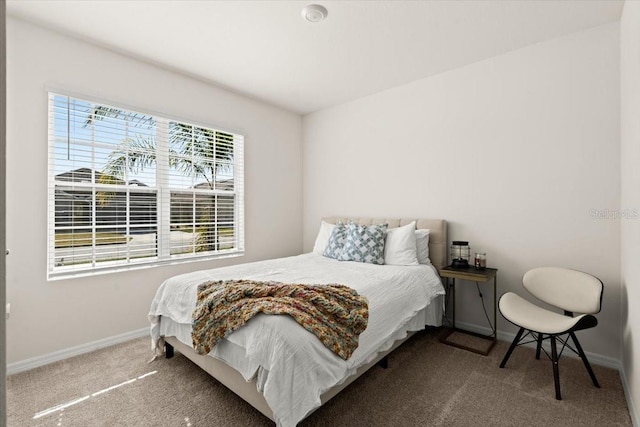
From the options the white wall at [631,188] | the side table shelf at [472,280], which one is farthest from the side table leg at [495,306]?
the white wall at [631,188]

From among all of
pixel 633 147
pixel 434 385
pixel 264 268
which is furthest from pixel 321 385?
pixel 633 147

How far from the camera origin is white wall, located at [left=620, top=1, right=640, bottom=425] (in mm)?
1748

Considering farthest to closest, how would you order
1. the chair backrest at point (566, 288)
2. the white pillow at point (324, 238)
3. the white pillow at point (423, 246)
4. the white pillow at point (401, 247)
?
the white pillow at point (324, 238), the white pillow at point (423, 246), the white pillow at point (401, 247), the chair backrest at point (566, 288)

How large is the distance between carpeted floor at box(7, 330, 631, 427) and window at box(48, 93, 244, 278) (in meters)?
0.95

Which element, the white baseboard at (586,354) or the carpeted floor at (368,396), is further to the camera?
the white baseboard at (586,354)

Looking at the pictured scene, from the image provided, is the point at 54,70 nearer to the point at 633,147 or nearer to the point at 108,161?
the point at 108,161

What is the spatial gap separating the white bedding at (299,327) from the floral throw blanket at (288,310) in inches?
2.1

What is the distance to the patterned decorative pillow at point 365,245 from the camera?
3.09 meters

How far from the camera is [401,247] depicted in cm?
307

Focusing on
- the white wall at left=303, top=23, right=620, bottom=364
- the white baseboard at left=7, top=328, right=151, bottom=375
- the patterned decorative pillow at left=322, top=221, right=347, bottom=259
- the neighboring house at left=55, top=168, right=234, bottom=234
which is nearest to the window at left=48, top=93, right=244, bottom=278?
the neighboring house at left=55, top=168, right=234, bottom=234

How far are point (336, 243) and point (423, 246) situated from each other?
3.00 feet

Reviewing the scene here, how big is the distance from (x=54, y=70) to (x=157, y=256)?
184 centimetres

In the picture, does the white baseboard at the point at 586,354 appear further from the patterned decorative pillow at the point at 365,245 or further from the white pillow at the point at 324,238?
the white pillow at the point at 324,238

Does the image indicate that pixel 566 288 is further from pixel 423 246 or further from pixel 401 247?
pixel 401 247
